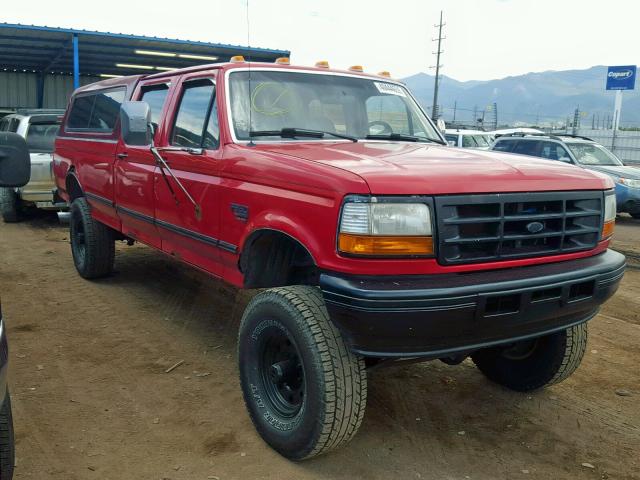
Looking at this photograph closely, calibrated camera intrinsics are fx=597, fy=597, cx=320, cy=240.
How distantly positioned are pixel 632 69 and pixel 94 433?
27031 mm

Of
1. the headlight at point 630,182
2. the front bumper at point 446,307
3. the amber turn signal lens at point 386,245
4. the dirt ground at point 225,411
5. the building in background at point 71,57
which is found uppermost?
the building in background at point 71,57

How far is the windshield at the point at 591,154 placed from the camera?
1188 centimetres

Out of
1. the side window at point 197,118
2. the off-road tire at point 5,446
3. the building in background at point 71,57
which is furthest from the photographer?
the building in background at point 71,57

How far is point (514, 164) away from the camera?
3.14 meters

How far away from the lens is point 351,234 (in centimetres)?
263

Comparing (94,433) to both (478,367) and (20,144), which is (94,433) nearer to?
(20,144)

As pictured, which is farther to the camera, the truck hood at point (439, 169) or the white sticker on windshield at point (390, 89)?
the white sticker on windshield at point (390, 89)

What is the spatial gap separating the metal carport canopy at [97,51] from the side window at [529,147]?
26.3 feet

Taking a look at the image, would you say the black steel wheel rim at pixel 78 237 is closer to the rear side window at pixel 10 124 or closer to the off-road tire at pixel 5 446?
the off-road tire at pixel 5 446

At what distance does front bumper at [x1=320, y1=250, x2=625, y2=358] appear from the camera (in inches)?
100

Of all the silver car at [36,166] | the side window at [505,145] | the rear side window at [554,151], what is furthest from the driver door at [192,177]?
the side window at [505,145]

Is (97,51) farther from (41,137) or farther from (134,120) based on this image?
(134,120)

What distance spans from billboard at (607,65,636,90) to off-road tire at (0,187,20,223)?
22.4 meters

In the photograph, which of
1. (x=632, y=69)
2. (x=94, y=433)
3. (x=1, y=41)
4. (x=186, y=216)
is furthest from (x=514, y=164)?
(x=632, y=69)
